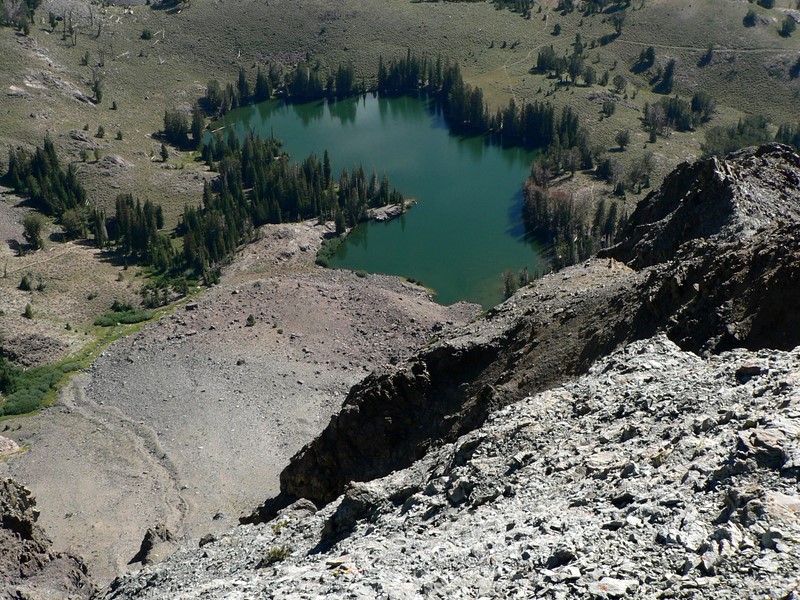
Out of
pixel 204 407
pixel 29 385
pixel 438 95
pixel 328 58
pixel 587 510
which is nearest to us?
pixel 587 510

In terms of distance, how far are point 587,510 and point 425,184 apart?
367 ft

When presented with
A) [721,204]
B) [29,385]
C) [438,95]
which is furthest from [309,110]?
[721,204]

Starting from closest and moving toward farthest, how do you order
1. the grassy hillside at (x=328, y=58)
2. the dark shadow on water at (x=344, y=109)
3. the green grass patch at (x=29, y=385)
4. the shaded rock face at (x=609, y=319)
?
the shaded rock face at (x=609, y=319)
the green grass patch at (x=29, y=385)
the grassy hillside at (x=328, y=58)
the dark shadow on water at (x=344, y=109)

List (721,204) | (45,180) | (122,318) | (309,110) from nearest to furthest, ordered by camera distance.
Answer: (721,204)
(122,318)
(45,180)
(309,110)

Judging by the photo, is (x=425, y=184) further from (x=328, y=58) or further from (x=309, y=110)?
(x=328, y=58)

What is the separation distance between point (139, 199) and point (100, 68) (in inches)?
2174

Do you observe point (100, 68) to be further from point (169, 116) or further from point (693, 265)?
point (693, 265)

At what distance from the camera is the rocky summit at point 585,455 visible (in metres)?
15.9

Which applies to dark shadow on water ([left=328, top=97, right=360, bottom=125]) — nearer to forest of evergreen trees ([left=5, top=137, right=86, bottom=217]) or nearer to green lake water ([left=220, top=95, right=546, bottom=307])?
green lake water ([left=220, top=95, right=546, bottom=307])

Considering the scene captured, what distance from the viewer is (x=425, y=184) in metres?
128

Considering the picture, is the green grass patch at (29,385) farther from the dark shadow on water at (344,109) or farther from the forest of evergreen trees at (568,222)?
the dark shadow on water at (344,109)

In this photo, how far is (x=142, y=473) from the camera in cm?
5359

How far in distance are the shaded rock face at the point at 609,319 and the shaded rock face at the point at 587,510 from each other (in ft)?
9.38

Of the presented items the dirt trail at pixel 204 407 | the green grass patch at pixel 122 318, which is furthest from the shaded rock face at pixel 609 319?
the green grass patch at pixel 122 318
